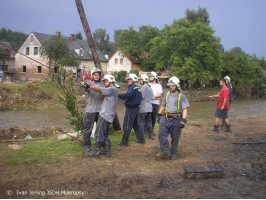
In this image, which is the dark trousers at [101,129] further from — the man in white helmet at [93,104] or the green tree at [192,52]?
the green tree at [192,52]

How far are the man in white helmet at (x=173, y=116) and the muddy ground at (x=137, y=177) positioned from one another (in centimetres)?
34

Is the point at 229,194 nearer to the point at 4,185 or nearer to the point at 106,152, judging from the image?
the point at 106,152

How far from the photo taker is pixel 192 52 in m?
37.4

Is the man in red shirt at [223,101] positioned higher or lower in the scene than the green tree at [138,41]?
lower

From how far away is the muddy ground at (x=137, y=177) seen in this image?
4.44m

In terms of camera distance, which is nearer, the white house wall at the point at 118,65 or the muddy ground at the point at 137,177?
the muddy ground at the point at 137,177

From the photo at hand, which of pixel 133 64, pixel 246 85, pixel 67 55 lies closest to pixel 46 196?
pixel 67 55

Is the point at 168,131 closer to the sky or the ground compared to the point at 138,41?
closer to the ground

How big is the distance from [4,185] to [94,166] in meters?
1.80

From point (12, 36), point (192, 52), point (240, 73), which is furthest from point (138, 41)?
point (12, 36)

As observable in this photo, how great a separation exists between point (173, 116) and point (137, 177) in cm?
196

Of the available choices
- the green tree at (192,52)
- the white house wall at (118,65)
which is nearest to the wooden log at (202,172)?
the green tree at (192,52)

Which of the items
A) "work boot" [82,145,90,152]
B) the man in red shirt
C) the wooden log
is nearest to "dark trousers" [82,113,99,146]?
"work boot" [82,145,90,152]

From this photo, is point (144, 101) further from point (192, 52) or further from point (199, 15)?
point (199, 15)
